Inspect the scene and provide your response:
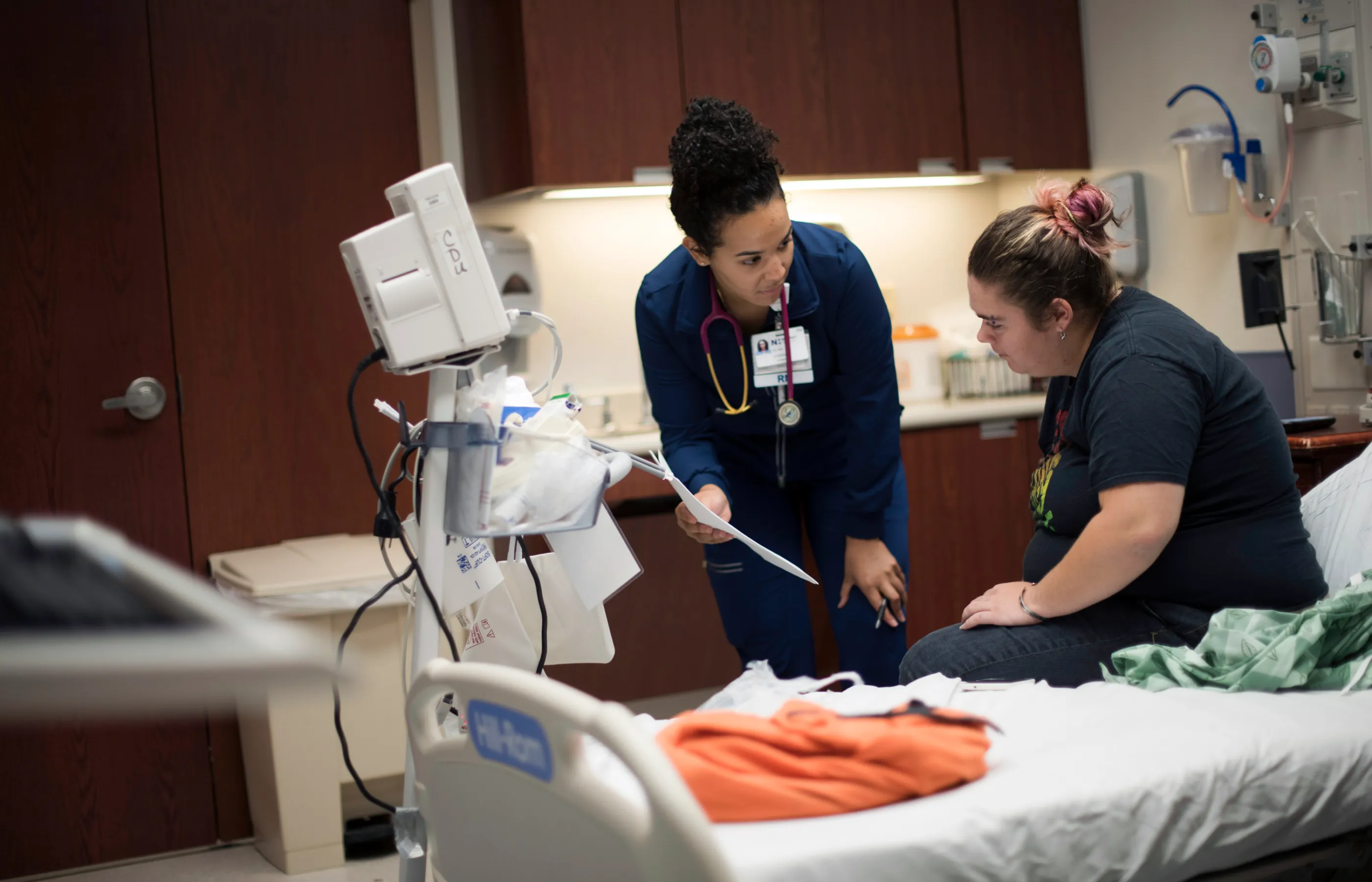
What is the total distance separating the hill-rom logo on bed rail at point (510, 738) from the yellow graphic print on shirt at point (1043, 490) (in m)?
1.02

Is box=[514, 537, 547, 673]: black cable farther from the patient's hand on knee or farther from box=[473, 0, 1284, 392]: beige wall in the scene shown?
box=[473, 0, 1284, 392]: beige wall

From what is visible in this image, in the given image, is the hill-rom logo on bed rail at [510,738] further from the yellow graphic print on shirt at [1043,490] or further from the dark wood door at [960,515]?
the dark wood door at [960,515]

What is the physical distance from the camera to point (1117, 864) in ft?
3.89

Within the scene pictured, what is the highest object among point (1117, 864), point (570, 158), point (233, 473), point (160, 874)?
point (570, 158)

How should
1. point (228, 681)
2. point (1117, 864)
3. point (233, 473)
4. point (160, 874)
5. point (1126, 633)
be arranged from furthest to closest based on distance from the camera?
point (233, 473) → point (160, 874) → point (1126, 633) → point (1117, 864) → point (228, 681)

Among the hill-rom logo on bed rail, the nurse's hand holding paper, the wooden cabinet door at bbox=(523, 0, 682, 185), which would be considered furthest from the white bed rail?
the wooden cabinet door at bbox=(523, 0, 682, 185)

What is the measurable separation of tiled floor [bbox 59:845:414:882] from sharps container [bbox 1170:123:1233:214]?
273cm

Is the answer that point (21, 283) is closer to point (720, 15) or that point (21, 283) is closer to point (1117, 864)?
point (720, 15)

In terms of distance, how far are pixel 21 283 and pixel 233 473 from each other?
65 cm

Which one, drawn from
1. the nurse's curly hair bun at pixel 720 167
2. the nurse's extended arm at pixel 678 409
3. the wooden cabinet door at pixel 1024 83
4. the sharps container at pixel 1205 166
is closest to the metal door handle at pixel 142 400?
the nurse's extended arm at pixel 678 409

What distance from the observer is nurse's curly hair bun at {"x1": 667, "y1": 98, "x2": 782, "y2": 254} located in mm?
1838

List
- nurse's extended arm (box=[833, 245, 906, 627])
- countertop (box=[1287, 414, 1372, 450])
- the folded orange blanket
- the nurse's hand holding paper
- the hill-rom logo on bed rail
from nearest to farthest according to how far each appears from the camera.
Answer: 1. the hill-rom logo on bed rail
2. the folded orange blanket
3. the nurse's hand holding paper
4. nurse's extended arm (box=[833, 245, 906, 627])
5. countertop (box=[1287, 414, 1372, 450])

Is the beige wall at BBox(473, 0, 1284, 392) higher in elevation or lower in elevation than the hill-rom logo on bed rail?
higher

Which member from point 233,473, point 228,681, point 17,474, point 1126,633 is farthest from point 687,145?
point 17,474
